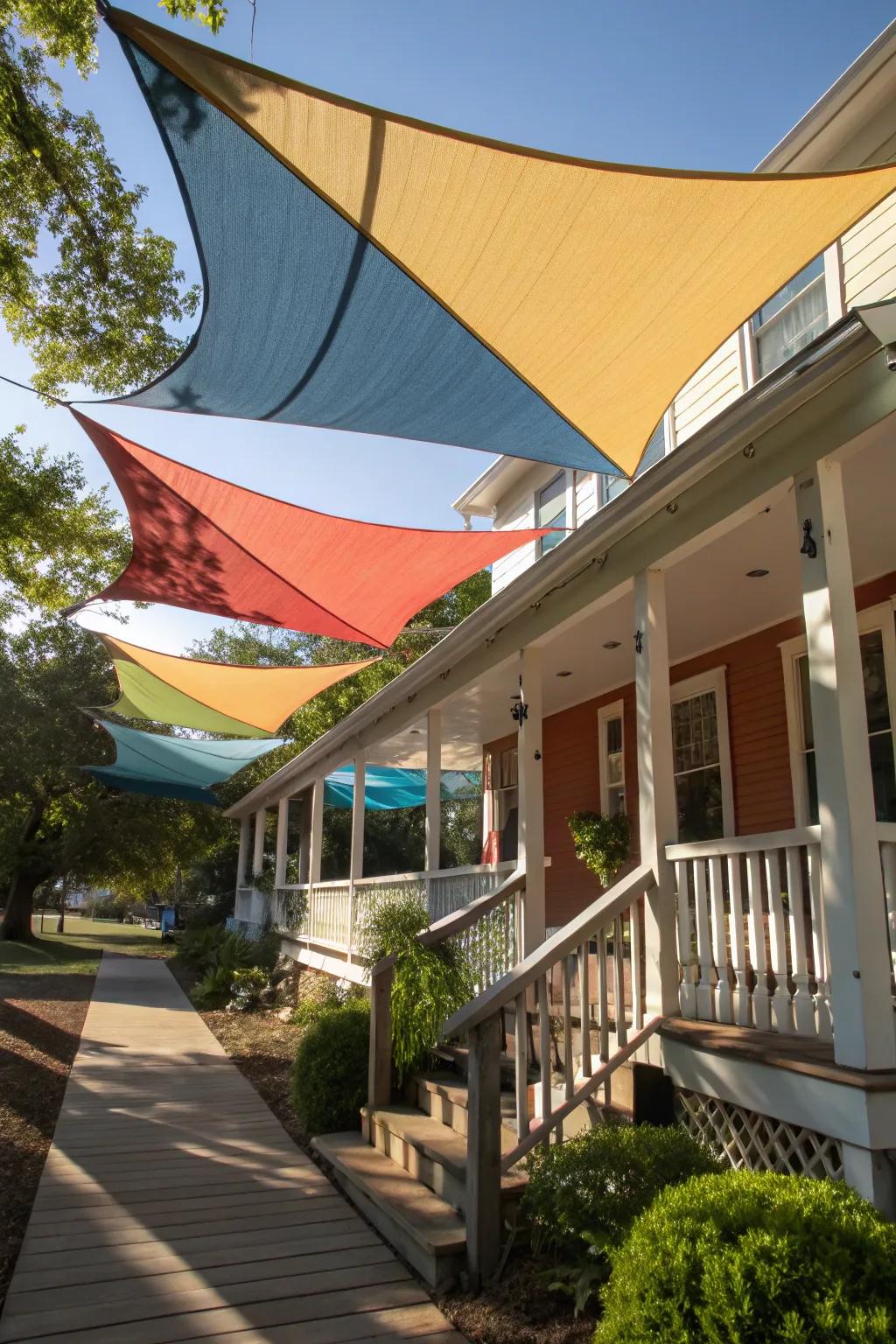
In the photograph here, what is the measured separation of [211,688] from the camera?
35.8 ft

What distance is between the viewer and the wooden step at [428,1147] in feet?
14.6

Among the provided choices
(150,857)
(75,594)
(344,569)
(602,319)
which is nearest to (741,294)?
(602,319)

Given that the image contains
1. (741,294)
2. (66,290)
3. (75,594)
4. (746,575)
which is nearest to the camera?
(741,294)

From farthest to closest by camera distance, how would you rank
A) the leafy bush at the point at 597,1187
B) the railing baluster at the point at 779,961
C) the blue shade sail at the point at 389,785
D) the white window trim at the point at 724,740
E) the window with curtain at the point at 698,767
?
the blue shade sail at the point at 389,785
the window with curtain at the point at 698,767
the white window trim at the point at 724,740
the railing baluster at the point at 779,961
the leafy bush at the point at 597,1187

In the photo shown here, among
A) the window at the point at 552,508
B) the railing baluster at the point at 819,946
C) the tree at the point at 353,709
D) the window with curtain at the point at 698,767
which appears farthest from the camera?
the tree at the point at 353,709

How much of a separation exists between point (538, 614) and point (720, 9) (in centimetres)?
420

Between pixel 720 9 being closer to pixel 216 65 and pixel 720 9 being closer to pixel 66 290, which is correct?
pixel 216 65

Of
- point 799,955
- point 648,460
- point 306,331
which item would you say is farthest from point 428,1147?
point 648,460

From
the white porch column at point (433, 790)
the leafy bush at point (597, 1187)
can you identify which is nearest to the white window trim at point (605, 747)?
the white porch column at point (433, 790)

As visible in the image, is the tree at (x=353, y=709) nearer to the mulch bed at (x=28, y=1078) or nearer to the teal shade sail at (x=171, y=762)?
the teal shade sail at (x=171, y=762)

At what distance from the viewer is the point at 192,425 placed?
24.3ft

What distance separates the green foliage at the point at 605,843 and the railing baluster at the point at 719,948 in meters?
4.72

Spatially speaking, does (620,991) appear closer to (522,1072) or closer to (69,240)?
(522,1072)

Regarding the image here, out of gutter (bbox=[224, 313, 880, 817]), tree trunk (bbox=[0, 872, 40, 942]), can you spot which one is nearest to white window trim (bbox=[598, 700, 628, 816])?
gutter (bbox=[224, 313, 880, 817])
